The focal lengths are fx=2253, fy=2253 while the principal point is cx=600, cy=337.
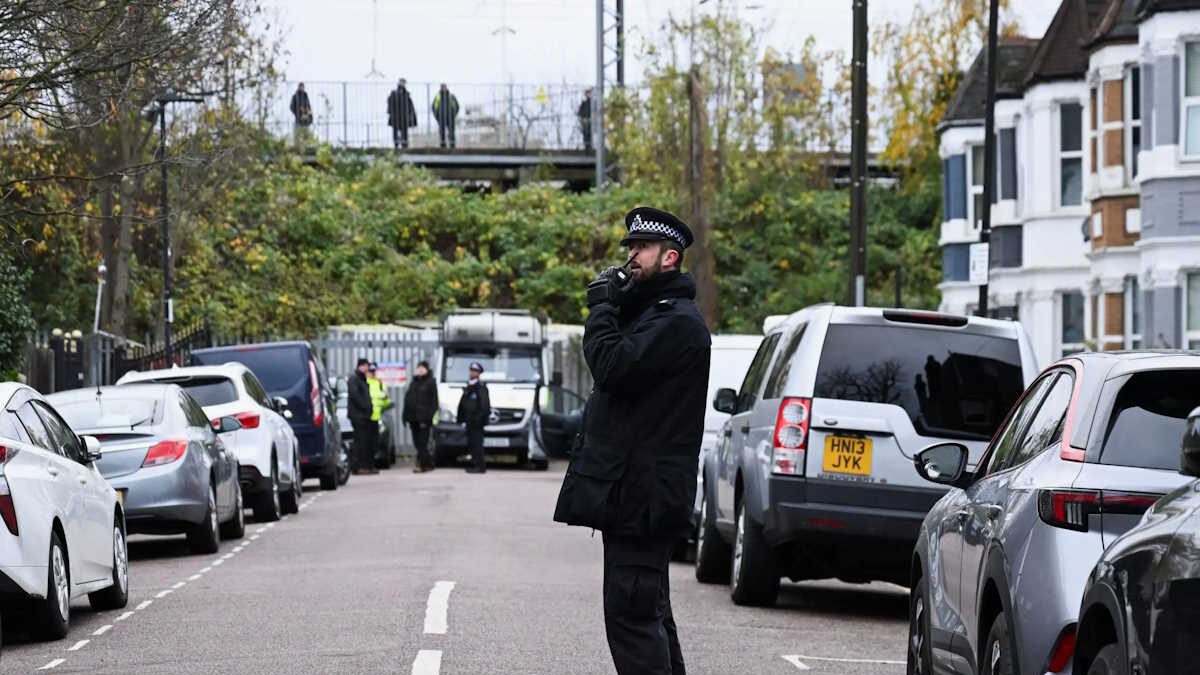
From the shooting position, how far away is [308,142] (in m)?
56.6

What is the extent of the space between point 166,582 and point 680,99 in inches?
1417

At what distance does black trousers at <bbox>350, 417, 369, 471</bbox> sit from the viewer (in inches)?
1441

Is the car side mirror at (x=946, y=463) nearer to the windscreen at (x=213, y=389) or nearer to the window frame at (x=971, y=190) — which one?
the windscreen at (x=213, y=389)

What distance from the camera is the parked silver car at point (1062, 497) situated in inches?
274

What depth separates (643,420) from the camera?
8078mm

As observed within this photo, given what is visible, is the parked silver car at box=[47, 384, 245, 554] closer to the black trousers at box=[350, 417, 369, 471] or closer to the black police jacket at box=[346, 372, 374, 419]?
the black police jacket at box=[346, 372, 374, 419]

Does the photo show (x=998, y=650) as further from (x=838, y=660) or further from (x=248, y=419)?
(x=248, y=419)

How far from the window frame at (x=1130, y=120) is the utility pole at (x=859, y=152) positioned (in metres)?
4.93

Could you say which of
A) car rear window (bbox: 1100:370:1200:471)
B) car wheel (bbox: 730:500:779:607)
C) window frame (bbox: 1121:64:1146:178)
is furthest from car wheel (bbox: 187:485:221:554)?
window frame (bbox: 1121:64:1146:178)

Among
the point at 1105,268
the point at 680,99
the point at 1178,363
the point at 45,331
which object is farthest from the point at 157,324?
the point at 1178,363

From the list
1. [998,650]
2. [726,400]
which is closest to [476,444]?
[726,400]

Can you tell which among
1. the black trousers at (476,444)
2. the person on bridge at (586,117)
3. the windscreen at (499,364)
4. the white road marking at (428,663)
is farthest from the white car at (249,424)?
the person on bridge at (586,117)

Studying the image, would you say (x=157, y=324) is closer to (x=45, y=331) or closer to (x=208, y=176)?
(x=45, y=331)

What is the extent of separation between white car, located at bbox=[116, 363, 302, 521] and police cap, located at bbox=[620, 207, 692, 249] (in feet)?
50.3
